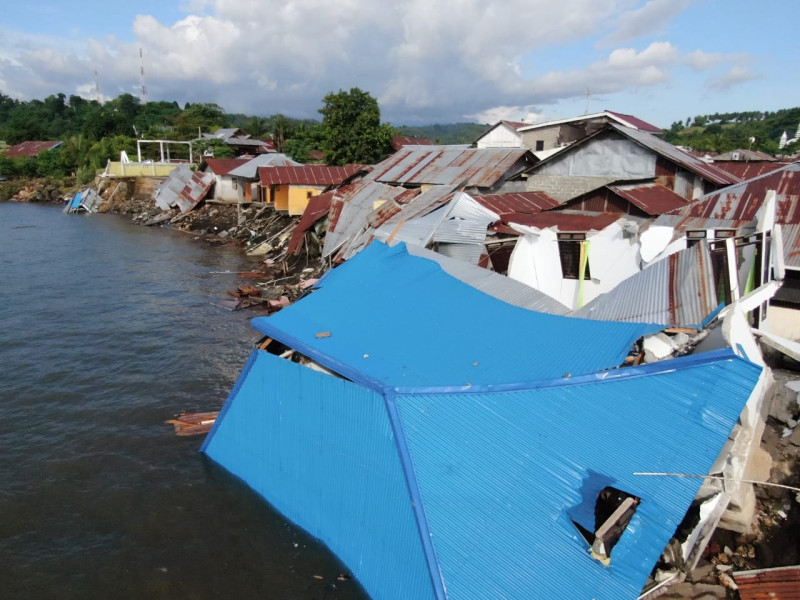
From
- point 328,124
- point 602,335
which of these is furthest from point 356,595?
point 328,124

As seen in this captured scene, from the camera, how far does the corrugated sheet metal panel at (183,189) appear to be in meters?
35.2

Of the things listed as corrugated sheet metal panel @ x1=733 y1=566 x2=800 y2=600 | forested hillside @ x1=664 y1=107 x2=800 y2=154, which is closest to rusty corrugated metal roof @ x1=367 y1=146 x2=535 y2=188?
corrugated sheet metal panel @ x1=733 y1=566 x2=800 y2=600

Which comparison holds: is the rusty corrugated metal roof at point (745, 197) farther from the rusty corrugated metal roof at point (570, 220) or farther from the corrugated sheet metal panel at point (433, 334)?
the corrugated sheet metal panel at point (433, 334)

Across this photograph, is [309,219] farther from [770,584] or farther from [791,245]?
[770,584]

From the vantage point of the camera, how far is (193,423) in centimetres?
999

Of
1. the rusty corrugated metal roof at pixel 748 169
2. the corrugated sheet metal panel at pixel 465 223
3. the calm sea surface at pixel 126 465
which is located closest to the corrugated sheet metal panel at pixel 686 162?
the rusty corrugated metal roof at pixel 748 169

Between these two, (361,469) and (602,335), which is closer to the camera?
(361,469)

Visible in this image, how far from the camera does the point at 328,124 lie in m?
33.8

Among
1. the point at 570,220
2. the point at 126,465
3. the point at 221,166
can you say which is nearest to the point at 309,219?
the point at 570,220

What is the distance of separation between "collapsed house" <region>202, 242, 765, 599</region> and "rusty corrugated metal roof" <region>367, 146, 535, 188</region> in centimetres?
1347

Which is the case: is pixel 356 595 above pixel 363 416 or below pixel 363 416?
below

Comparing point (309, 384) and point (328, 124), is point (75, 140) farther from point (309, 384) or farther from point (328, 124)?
point (309, 384)

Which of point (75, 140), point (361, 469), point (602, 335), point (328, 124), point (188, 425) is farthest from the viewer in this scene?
point (75, 140)

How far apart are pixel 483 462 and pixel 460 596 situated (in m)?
1.22
